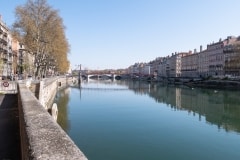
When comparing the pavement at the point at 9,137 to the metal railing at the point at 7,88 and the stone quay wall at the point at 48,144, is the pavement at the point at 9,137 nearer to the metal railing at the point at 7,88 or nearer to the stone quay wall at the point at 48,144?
the stone quay wall at the point at 48,144

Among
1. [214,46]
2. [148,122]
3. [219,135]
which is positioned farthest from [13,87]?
[214,46]

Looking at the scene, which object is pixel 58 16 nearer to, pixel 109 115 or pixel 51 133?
pixel 109 115

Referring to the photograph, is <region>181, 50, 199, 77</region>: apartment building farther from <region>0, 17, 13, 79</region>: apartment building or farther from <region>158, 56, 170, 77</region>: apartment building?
<region>0, 17, 13, 79</region>: apartment building

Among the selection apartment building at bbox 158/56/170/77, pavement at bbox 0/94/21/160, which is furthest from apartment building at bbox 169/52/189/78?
pavement at bbox 0/94/21/160

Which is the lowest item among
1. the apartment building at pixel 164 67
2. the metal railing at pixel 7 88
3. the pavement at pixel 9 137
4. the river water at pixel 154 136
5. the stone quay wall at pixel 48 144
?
the river water at pixel 154 136

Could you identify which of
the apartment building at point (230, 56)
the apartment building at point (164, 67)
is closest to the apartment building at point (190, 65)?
the apartment building at point (164, 67)

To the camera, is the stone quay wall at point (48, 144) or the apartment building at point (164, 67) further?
the apartment building at point (164, 67)

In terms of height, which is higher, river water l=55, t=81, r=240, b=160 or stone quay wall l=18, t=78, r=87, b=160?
stone quay wall l=18, t=78, r=87, b=160

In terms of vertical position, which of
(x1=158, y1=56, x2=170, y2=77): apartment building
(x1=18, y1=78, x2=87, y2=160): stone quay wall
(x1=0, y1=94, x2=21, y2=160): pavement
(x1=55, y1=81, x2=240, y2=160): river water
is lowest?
(x1=55, y1=81, x2=240, y2=160): river water

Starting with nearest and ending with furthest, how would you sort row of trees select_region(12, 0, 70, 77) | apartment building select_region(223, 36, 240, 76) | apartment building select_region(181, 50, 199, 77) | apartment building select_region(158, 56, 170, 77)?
row of trees select_region(12, 0, 70, 77), apartment building select_region(223, 36, 240, 76), apartment building select_region(181, 50, 199, 77), apartment building select_region(158, 56, 170, 77)

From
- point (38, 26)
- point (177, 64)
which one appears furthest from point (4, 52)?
point (177, 64)

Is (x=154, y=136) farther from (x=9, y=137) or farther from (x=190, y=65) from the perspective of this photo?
(x=190, y=65)

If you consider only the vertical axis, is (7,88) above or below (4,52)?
below

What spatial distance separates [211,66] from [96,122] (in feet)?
295
